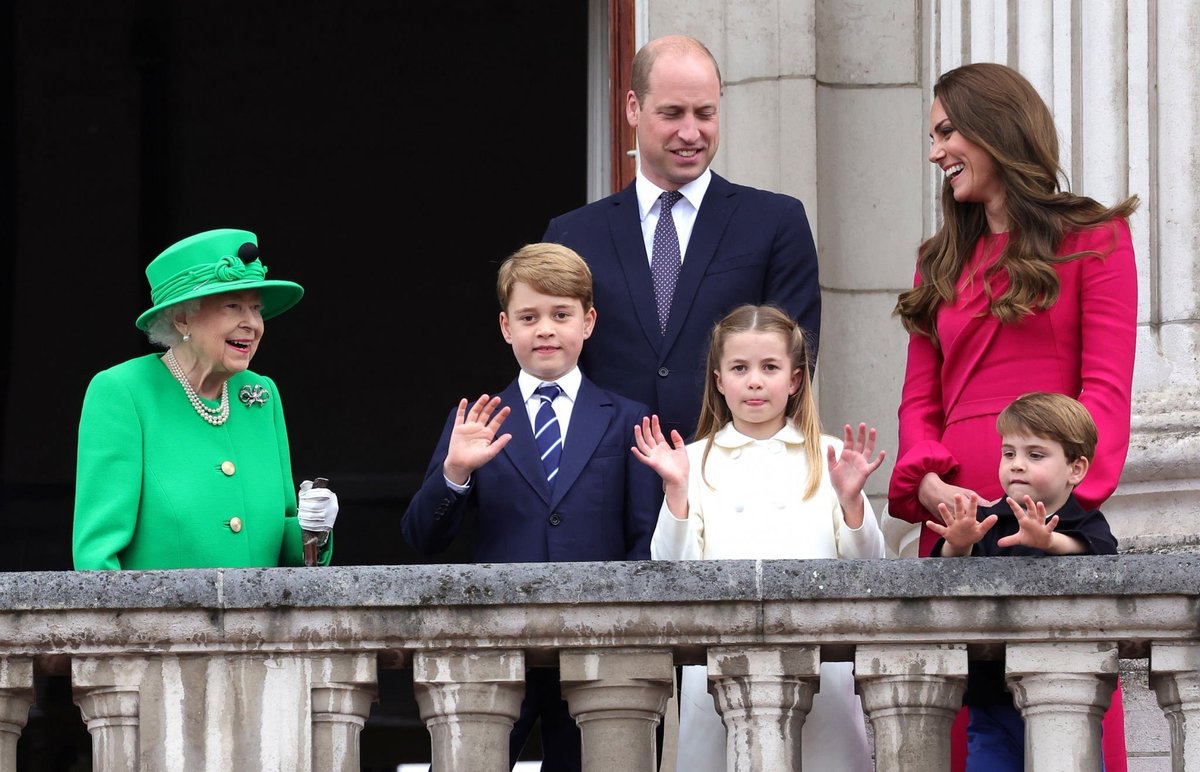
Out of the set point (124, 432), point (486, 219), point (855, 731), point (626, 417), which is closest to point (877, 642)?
point (855, 731)

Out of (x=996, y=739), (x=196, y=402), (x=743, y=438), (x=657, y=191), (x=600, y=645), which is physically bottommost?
(x=996, y=739)

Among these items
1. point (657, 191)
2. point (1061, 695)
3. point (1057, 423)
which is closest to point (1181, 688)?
point (1061, 695)

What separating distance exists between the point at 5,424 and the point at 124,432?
29.1 ft

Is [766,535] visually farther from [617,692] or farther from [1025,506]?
[617,692]

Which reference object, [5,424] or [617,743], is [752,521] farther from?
[5,424]

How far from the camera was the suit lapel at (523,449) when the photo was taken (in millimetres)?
4711

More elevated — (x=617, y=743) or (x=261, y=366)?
(x=261, y=366)

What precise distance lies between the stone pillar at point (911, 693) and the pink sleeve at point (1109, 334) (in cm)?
62

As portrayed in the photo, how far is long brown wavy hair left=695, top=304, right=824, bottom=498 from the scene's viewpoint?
460cm

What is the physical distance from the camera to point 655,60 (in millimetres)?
5188

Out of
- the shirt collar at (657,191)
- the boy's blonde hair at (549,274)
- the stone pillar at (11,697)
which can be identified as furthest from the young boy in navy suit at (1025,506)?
the stone pillar at (11,697)

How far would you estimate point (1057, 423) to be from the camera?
4.23 meters

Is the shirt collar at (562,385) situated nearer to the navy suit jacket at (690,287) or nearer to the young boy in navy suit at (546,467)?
the young boy in navy suit at (546,467)

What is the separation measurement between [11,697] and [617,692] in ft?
3.49
